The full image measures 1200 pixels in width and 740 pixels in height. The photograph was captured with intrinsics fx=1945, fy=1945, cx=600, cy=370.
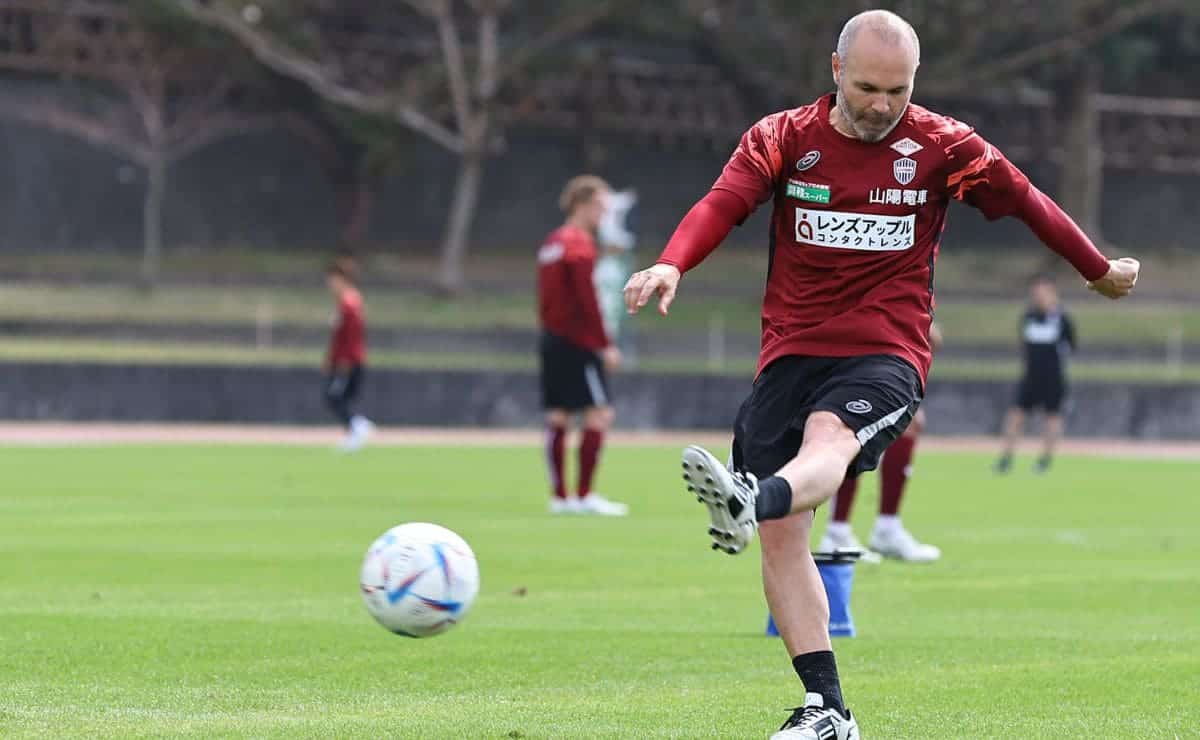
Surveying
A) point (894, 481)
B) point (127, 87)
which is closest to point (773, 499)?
point (894, 481)

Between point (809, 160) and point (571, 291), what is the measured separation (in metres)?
9.00

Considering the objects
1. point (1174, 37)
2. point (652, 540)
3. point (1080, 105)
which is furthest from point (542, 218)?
point (652, 540)

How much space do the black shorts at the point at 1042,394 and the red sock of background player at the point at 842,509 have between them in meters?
12.0

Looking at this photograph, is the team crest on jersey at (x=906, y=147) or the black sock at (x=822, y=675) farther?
the team crest on jersey at (x=906, y=147)

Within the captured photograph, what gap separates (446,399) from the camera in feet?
89.4

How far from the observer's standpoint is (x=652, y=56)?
5119 cm

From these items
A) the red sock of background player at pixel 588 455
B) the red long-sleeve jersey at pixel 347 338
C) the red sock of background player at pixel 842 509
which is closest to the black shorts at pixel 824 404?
the red sock of background player at pixel 842 509

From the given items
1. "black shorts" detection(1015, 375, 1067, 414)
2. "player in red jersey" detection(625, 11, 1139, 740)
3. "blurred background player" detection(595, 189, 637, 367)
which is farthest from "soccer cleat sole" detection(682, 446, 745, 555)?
"blurred background player" detection(595, 189, 637, 367)

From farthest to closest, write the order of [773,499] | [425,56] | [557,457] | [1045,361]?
1. [425,56]
2. [1045,361]
3. [557,457]
4. [773,499]

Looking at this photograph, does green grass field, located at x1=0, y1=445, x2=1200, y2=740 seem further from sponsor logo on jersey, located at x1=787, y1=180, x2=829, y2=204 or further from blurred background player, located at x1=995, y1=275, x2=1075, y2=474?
blurred background player, located at x1=995, y1=275, x2=1075, y2=474

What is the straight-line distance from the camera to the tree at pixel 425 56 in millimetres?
43938

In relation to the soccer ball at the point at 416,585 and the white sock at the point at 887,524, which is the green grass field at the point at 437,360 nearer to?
the white sock at the point at 887,524

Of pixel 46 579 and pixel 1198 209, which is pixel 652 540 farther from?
pixel 1198 209

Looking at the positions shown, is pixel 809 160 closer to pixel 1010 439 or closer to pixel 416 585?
pixel 416 585
